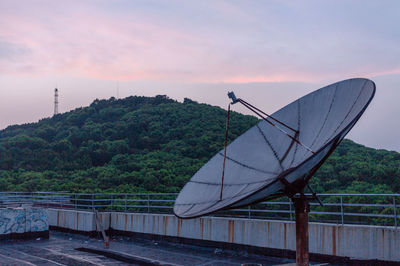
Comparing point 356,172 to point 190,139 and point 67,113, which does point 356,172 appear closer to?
point 190,139

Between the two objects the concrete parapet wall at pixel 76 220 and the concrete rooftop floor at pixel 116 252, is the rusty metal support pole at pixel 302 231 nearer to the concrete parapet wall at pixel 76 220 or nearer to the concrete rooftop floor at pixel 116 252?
the concrete rooftop floor at pixel 116 252

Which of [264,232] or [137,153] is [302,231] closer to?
[264,232]

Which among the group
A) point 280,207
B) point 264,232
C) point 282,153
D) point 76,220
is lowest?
point 76,220

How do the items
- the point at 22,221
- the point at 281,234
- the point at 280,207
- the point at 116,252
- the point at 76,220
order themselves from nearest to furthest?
1. the point at 281,234
2. the point at 116,252
3. the point at 22,221
4. the point at 76,220
5. the point at 280,207

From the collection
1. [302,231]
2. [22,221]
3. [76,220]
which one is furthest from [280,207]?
[302,231]

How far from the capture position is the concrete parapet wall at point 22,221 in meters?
20.1

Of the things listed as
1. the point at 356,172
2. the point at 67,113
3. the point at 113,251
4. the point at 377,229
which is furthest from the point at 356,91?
the point at 67,113

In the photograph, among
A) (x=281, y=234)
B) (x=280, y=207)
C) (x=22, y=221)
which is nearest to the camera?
(x=281, y=234)

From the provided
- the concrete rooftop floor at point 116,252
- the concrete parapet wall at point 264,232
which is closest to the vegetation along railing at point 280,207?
the concrete parapet wall at point 264,232

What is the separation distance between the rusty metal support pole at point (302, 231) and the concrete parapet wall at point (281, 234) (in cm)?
428

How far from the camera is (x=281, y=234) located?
44.3 feet

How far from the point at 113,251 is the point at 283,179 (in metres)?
10.6

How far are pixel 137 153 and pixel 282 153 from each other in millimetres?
56769

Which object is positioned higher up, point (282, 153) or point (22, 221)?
point (282, 153)
